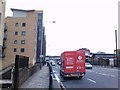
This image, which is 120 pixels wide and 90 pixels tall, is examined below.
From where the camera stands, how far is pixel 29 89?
1641 cm

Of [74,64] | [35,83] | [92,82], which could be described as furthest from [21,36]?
[35,83]

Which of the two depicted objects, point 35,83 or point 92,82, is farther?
point 92,82

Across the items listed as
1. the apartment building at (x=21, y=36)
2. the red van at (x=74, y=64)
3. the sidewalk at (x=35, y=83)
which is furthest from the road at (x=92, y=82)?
the apartment building at (x=21, y=36)

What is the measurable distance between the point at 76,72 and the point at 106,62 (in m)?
75.7

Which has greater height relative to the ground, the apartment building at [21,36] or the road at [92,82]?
the apartment building at [21,36]

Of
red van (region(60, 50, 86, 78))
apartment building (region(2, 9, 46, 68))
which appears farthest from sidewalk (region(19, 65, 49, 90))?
apartment building (region(2, 9, 46, 68))

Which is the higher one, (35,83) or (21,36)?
(21,36)

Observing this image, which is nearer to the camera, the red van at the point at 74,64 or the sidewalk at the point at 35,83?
the sidewalk at the point at 35,83

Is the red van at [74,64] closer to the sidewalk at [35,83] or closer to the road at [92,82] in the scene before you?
the road at [92,82]

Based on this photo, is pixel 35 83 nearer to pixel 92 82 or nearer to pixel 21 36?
pixel 92 82

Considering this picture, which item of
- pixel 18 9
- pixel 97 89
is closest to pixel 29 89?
pixel 97 89

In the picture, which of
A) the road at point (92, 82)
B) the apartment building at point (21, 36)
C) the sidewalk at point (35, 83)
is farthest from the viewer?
the apartment building at point (21, 36)

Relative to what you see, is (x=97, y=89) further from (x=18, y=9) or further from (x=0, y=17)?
(x=18, y=9)

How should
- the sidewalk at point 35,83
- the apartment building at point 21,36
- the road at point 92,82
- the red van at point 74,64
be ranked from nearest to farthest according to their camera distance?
1. the sidewalk at point 35,83
2. the road at point 92,82
3. the red van at point 74,64
4. the apartment building at point 21,36
